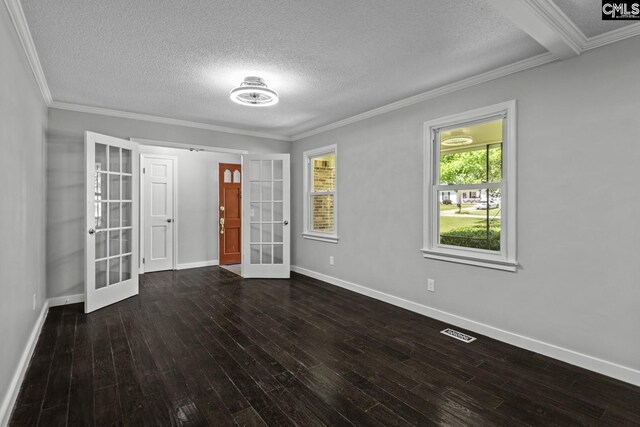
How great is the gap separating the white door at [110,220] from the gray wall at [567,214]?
3588 millimetres

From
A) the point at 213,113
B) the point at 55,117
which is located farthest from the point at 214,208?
the point at 55,117

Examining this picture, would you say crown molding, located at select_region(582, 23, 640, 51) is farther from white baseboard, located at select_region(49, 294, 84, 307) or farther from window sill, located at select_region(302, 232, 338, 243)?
white baseboard, located at select_region(49, 294, 84, 307)

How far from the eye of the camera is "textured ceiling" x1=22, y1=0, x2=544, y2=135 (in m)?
2.12

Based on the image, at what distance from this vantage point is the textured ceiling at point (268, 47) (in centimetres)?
212

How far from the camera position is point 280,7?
6.82 feet

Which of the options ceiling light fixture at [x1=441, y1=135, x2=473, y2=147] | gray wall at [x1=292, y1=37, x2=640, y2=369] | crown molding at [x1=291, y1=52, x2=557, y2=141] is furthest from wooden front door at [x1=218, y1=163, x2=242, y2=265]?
ceiling light fixture at [x1=441, y1=135, x2=473, y2=147]

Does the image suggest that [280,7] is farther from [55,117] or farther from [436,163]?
[55,117]

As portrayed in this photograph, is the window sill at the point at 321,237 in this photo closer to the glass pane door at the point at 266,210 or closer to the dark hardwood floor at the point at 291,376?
the glass pane door at the point at 266,210

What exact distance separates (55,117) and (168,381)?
3.64 m

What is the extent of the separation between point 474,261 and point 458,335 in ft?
2.37

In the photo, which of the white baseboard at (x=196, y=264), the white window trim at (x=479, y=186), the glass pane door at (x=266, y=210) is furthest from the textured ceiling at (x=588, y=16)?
the white baseboard at (x=196, y=264)

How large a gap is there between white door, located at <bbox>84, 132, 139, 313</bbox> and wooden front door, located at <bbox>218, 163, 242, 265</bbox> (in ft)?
7.15

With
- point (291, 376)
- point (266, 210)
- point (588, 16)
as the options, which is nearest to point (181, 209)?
point (266, 210)

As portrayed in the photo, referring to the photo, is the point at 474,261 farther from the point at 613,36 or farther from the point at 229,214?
the point at 229,214
